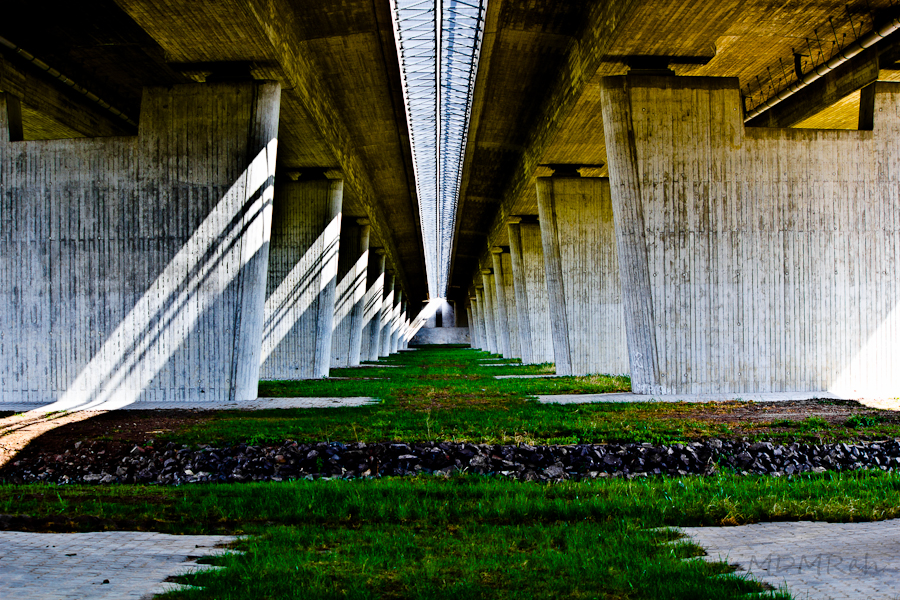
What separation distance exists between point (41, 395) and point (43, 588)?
1698 cm

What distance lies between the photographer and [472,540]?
5824 mm

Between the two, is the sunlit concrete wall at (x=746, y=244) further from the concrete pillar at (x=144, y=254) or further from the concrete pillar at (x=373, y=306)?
the concrete pillar at (x=373, y=306)

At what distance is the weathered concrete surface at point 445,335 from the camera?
128m

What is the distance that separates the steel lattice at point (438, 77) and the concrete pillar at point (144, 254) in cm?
408

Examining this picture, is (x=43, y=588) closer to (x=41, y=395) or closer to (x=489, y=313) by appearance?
(x=41, y=395)

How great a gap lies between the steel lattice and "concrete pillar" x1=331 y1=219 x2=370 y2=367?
636 cm

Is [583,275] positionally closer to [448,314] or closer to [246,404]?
[246,404]

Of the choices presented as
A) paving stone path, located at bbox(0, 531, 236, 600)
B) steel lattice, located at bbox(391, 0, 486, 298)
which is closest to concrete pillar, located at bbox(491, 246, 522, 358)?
steel lattice, located at bbox(391, 0, 486, 298)

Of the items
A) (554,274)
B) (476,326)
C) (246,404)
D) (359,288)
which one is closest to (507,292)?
(359,288)

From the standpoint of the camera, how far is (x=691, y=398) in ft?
59.7

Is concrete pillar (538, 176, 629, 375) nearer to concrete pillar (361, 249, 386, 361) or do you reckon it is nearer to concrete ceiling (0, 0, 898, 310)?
concrete ceiling (0, 0, 898, 310)

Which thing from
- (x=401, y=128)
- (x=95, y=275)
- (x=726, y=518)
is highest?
(x=401, y=128)

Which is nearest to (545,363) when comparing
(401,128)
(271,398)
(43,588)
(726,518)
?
(401,128)

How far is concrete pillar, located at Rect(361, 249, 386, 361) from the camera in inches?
2173
